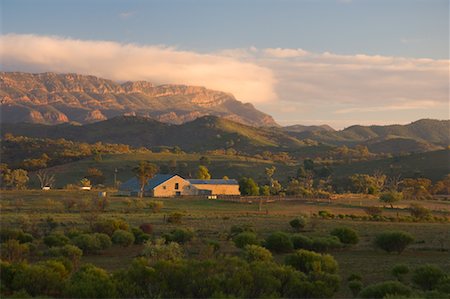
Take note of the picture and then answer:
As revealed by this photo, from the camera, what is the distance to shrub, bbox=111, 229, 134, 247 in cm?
3256

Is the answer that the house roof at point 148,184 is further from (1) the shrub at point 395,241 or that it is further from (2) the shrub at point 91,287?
(2) the shrub at point 91,287

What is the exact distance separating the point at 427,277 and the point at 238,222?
86.4 ft

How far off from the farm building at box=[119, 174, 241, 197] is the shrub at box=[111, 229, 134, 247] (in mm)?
47917

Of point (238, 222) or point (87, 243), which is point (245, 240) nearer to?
point (87, 243)

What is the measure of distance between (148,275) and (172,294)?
94 centimetres

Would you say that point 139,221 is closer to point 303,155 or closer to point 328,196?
point 328,196

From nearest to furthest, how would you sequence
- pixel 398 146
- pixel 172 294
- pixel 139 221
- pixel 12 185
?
pixel 172 294, pixel 139 221, pixel 12 185, pixel 398 146

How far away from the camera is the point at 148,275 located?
56.7 ft

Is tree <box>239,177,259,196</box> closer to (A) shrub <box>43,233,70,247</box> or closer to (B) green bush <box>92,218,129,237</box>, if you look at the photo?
(B) green bush <box>92,218,129,237</box>

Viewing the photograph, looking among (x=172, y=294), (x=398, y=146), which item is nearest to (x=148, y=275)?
(x=172, y=294)

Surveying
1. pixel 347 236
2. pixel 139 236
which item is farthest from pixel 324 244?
pixel 139 236

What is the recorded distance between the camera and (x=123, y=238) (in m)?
32.6

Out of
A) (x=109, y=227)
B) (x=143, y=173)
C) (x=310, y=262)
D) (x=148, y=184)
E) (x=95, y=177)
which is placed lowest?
(x=310, y=262)

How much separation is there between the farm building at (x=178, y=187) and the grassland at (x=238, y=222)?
9.33 metres
